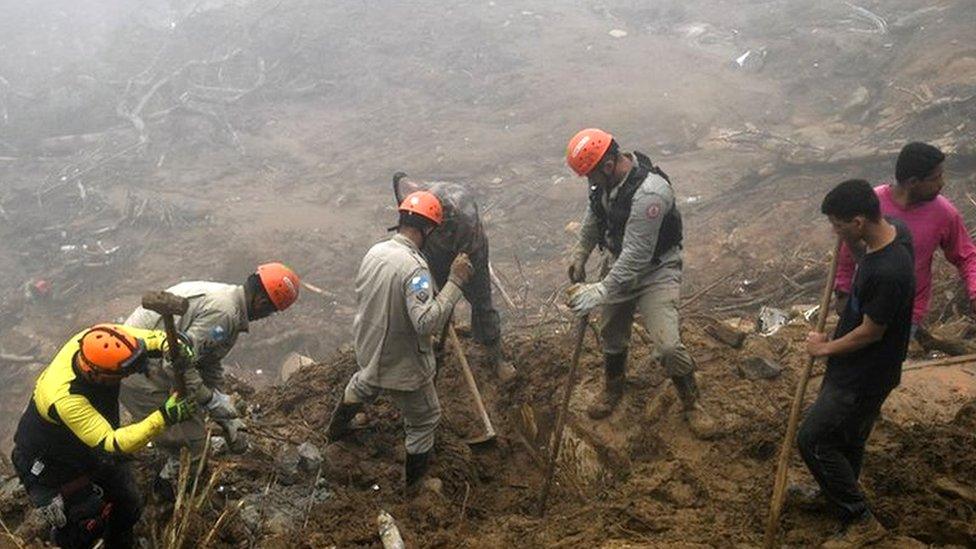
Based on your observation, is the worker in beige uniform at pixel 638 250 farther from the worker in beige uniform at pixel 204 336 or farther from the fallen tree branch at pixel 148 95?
the fallen tree branch at pixel 148 95

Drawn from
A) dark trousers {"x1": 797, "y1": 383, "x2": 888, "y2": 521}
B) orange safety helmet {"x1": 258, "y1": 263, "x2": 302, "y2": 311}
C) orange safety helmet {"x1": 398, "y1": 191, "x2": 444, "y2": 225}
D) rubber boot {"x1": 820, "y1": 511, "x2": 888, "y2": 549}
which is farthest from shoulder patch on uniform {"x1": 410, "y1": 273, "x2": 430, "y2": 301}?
rubber boot {"x1": 820, "y1": 511, "x2": 888, "y2": 549}

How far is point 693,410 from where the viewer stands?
4.39 metres

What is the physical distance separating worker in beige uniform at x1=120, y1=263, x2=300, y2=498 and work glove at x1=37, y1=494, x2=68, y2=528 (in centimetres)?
63

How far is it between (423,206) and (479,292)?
5.76 ft

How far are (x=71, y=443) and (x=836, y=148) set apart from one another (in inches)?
455

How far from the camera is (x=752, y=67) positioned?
53.3ft

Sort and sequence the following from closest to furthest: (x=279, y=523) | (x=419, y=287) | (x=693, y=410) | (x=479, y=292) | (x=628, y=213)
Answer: (x=419, y=287)
(x=279, y=523)
(x=628, y=213)
(x=693, y=410)
(x=479, y=292)

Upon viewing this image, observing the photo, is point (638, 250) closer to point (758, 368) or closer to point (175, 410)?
point (758, 368)

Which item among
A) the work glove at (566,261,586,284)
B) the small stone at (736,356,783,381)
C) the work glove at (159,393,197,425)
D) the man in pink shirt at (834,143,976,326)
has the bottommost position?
the small stone at (736,356,783,381)

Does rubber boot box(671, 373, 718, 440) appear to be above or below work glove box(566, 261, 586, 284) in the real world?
below

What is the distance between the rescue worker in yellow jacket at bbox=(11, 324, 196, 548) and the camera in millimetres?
3176

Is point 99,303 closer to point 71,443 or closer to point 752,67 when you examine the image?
point 71,443

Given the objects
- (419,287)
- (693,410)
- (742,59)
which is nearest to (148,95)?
(742,59)

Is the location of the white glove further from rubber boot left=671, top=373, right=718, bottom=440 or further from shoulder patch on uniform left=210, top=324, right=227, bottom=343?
rubber boot left=671, top=373, right=718, bottom=440
